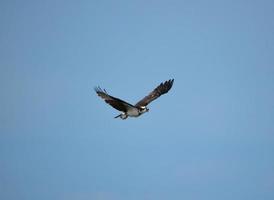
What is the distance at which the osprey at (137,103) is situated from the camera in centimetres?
4481

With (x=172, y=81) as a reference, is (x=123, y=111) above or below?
below

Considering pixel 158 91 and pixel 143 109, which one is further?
pixel 158 91

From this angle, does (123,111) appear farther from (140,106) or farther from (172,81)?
(172,81)

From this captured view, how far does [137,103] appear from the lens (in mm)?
50344

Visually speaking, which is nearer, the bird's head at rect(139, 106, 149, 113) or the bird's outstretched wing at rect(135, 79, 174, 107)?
the bird's head at rect(139, 106, 149, 113)

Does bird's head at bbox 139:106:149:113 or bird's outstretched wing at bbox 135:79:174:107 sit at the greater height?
bird's outstretched wing at bbox 135:79:174:107

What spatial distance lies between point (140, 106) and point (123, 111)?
203 centimetres

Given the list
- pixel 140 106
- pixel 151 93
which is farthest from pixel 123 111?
pixel 151 93

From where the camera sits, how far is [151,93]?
168ft

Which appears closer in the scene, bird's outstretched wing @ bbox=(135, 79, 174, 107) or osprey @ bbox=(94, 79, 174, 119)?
osprey @ bbox=(94, 79, 174, 119)

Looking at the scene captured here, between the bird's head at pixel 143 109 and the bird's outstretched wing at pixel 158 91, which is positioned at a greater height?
the bird's outstretched wing at pixel 158 91

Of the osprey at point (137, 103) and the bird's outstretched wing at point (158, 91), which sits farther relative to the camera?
the bird's outstretched wing at point (158, 91)

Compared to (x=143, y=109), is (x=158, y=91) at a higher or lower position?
higher

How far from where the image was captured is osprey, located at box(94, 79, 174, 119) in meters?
44.8
